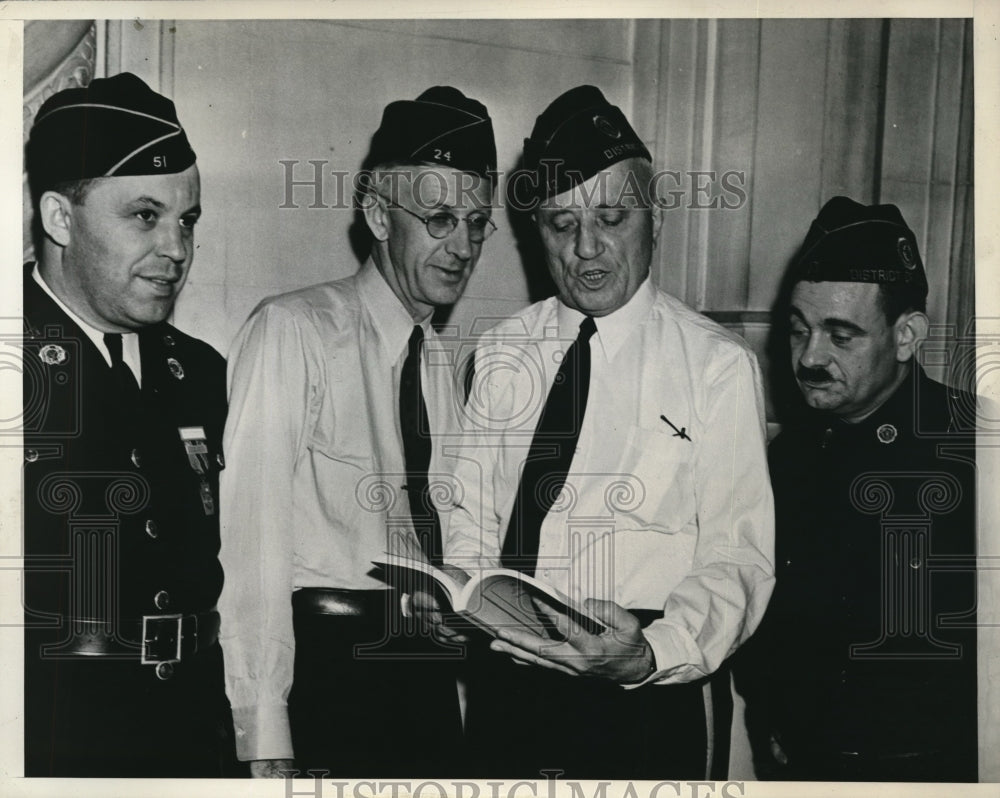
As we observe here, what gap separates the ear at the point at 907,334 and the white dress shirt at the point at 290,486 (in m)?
1.10

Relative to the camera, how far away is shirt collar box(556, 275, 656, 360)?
2342 mm

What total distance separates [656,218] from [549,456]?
56cm

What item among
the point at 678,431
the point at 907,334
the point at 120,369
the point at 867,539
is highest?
the point at 907,334

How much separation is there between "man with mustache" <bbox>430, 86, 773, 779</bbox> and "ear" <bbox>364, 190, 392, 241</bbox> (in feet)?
0.97

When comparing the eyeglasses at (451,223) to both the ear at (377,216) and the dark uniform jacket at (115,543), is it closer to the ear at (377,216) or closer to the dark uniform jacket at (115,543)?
the ear at (377,216)

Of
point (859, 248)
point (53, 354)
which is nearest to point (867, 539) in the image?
point (859, 248)

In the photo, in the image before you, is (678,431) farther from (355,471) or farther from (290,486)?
(290,486)

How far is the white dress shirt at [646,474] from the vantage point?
231 cm

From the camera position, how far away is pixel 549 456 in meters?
2.33

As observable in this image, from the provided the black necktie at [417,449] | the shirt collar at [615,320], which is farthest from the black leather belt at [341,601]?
the shirt collar at [615,320]

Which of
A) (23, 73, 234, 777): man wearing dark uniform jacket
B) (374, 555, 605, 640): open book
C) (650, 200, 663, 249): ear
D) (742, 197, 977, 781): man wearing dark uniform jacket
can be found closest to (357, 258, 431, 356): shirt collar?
(23, 73, 234, 777): man wearing dark uniform jacket

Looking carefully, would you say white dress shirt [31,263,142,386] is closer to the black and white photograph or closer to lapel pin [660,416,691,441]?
the black and white photograph

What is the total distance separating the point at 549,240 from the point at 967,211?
3.00 feet

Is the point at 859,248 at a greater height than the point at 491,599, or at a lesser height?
greater
